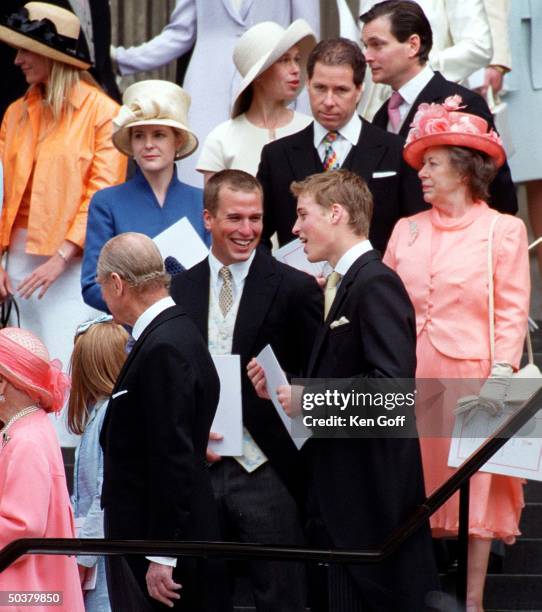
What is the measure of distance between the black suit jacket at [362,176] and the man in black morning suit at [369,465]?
1.25 m

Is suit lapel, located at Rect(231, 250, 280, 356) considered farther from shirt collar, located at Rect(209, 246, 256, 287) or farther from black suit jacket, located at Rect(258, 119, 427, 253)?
black suit jacket, located at Rect(258, 119, 427, 253)

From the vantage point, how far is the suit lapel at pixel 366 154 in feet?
23.5

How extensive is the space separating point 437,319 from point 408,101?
4.18 ft

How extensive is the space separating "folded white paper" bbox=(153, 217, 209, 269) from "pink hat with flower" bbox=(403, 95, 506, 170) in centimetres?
97

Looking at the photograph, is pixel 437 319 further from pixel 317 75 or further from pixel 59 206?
pixel 59 206

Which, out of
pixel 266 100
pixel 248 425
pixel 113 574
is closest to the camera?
pixel 113 574

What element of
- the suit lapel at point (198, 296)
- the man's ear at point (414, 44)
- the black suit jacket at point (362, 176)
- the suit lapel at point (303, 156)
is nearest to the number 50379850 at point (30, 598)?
the suit lapel at point (198, 296)

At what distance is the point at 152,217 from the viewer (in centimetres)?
762

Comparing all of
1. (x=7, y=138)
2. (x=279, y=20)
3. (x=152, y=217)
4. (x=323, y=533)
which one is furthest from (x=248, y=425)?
(x=279, y=20)

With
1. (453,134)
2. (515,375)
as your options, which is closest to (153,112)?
(453,134)

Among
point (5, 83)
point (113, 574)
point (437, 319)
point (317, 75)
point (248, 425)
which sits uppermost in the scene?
point (5, 83)

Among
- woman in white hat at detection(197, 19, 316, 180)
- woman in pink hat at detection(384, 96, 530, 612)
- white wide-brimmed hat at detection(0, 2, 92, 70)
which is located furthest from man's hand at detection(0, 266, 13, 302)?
woman in pink hat at detection(384, 96, 530, 612)

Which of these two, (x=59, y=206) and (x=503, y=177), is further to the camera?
(x=59, y=206)

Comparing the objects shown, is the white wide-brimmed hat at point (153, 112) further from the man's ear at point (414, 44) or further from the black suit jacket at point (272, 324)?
the black suit jacket at point (272, 324)
